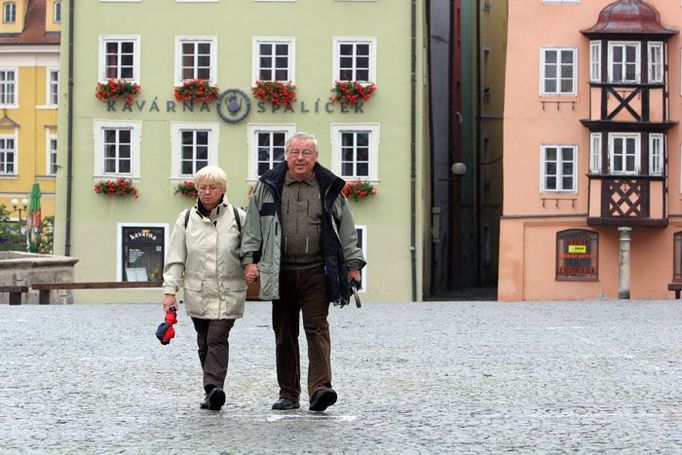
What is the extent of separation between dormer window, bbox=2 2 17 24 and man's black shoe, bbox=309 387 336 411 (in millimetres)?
56734

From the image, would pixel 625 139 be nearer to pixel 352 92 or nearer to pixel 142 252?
pixel 352 92

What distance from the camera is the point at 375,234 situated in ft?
149

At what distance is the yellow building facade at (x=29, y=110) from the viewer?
63375 millimetres

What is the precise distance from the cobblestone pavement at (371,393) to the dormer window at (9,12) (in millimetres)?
45289

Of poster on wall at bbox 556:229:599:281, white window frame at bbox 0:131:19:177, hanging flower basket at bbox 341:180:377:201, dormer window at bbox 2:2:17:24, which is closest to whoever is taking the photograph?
hanging flower basket at bbox 341:180:377:201

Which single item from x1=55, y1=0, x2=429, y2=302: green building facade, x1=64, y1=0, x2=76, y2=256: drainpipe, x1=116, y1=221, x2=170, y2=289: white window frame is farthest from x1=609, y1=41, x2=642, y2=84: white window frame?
x1=64, y1=0, x2=76, y2=256: drainpipe

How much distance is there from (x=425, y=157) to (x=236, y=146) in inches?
290

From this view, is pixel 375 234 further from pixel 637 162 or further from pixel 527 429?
pixel 527 429

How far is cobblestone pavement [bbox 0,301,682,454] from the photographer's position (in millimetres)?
8945

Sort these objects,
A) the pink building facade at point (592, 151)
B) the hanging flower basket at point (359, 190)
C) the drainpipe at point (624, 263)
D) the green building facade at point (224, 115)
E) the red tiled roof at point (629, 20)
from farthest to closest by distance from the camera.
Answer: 1. the pink building facade at point (592, 151)
2. the red tiled roof at point (629, 20)
3. the drainpipe at point (624, 263)
4. the green building facade at point (224, 115)
5. the hanging flower basket at point (359, 190)

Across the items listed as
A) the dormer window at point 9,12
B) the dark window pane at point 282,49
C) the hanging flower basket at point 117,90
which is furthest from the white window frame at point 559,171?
the dormer window at point 9,12

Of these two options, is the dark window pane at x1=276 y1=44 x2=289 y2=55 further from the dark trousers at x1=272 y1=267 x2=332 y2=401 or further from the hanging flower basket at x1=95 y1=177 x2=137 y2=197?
the dark trousers at x1=272 y1=267 x2=332 y2=401

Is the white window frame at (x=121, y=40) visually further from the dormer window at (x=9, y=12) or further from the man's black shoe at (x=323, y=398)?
the man's black shoe at (x=323, y=398)

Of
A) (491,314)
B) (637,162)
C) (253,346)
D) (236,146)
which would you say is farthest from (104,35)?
(253,346)
